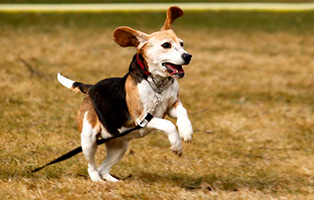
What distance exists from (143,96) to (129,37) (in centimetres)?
57

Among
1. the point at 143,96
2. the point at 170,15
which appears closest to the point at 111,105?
the point at 143,96

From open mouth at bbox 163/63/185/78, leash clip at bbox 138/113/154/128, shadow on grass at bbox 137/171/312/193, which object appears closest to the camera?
open mouth at bbox 163/63/185/78

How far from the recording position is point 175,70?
16.5ft

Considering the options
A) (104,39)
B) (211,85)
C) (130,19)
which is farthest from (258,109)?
(130,19)

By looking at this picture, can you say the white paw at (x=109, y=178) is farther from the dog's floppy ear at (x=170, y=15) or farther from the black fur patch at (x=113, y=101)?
the dog's floppy ear at (x=170, y=15)

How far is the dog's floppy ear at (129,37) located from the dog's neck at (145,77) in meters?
0.14

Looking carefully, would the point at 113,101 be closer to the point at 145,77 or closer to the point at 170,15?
the point at 145,77

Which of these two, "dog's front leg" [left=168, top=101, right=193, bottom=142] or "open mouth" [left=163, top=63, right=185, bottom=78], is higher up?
"open mouth" [left=163, top=63, right=185, bottom=78]

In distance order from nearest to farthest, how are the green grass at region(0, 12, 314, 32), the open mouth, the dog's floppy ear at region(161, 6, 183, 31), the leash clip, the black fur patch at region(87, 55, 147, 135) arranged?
the open mouth
the leash clip
the black fur patch at region(87, 55, 147, 135)
the dog's floppy ear at region(161, 6, 183, 31)
the green grass at region(0, 12, 314, 32)

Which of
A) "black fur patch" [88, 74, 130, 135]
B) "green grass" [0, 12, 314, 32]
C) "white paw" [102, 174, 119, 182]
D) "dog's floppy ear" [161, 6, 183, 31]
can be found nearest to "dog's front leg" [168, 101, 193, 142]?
"black fur patch" [88, 74, 130, 135]

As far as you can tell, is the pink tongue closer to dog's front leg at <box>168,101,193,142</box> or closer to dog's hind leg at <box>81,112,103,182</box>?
dog's front leg at <box>168,101,193,142</box>

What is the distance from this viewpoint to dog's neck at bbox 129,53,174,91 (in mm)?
5219

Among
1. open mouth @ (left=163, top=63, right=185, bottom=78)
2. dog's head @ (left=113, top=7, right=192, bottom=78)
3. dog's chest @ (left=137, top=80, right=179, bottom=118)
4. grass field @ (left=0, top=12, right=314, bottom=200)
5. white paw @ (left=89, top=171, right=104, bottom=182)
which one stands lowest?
grass field @ (left=0, top=12, right=314, bottom=200)

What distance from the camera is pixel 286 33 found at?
1834 centimetres
